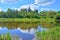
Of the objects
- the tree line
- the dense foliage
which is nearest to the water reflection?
the tree line

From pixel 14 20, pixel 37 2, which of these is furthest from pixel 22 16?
pixel 37 2

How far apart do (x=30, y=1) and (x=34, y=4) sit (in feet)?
0.54

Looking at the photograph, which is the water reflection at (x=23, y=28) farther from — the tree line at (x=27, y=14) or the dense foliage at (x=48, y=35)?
the dense foliage at (x=48, y=35)

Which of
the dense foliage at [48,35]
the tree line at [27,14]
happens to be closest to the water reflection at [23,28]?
the tree line at [27,14]

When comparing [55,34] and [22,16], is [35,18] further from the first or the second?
[55,34]

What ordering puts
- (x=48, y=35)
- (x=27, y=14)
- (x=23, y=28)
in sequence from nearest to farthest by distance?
(x=48, y=35)
(x=27, y=14)
(x=23, y=28)

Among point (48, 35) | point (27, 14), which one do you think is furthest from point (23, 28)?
point (48, 35)

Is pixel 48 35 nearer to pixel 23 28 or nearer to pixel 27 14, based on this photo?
pixel 27 14

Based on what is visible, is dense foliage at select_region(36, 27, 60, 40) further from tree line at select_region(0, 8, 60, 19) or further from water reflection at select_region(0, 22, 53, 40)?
tree line at select_region(0, 8, 60, 19)

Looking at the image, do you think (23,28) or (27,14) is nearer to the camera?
(27,14)

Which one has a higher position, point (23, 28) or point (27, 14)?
point (27, 14)

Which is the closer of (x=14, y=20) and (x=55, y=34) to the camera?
(x=55, y=34)

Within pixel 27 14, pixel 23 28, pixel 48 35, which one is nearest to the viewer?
pixel 48 35

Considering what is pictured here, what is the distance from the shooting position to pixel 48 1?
5.78 metres
